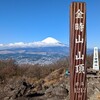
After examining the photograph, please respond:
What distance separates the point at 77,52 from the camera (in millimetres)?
6648

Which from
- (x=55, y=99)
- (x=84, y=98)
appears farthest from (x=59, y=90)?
(x=84, y=98)

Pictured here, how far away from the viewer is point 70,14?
263 inches

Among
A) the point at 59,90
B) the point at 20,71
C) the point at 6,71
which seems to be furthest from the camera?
the point at 20,71

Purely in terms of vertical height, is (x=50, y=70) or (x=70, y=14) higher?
(x=70, y=14)

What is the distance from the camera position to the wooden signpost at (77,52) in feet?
21.7

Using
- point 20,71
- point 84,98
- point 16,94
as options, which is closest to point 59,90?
point 16,94

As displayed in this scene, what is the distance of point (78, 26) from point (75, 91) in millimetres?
1534

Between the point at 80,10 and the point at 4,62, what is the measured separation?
81.7ft

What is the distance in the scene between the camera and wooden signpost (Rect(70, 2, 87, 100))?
662 cm

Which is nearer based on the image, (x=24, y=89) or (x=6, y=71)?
(x=24, y=89)

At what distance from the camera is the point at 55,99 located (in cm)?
1684

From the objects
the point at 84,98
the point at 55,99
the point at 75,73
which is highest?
the point at 75,73

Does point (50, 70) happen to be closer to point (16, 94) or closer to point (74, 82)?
point (16, 94)

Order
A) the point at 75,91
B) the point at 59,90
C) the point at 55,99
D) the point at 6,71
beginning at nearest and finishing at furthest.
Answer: the point at 75,91 < the point at 55,99 < the point at 59,90 < the point at 6,71
